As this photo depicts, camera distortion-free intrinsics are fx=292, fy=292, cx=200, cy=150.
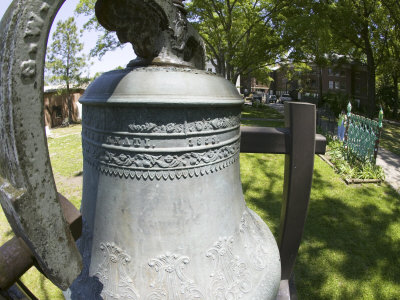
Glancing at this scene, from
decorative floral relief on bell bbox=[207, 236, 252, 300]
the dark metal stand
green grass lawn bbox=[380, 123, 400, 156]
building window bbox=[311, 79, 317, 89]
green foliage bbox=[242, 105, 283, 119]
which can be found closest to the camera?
decorative floral relief on bell bbox=[207, 236, 252, 300]

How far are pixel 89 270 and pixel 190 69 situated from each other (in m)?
1.01

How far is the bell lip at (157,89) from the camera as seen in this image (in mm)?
1125

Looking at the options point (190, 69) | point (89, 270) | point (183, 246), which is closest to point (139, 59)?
point (190, 69)

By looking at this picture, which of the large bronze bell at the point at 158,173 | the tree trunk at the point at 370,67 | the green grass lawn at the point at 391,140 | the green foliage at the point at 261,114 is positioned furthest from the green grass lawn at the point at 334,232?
the tree trunk at the point at 370,67

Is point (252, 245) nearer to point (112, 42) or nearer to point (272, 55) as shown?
point (272, 55)

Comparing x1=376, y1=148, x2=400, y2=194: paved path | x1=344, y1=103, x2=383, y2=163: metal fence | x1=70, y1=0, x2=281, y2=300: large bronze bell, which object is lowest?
x1=376, y1=148, x2=400, y2=194: paved path

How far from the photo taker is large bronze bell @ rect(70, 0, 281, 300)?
1.16 m

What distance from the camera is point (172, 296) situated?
119 cm

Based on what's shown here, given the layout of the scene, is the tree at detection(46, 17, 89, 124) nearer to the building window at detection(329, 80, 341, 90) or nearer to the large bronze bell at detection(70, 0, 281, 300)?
the large bronze bell at detection(70, 0, 281, 300)

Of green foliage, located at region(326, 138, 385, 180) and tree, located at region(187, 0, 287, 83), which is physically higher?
tree, located at region(187, 0, 287, 83)

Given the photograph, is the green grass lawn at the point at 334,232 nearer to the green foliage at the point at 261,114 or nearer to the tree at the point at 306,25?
the tree at the point at 306,25

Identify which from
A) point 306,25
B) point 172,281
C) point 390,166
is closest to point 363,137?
point 390,166

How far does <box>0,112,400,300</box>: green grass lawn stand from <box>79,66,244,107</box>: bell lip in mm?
3329

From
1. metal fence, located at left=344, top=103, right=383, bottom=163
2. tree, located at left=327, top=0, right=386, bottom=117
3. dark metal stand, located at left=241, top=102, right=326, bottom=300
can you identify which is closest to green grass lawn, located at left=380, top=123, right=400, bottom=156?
metal fence, located at left=344, top=103, right=383, bottom=163
